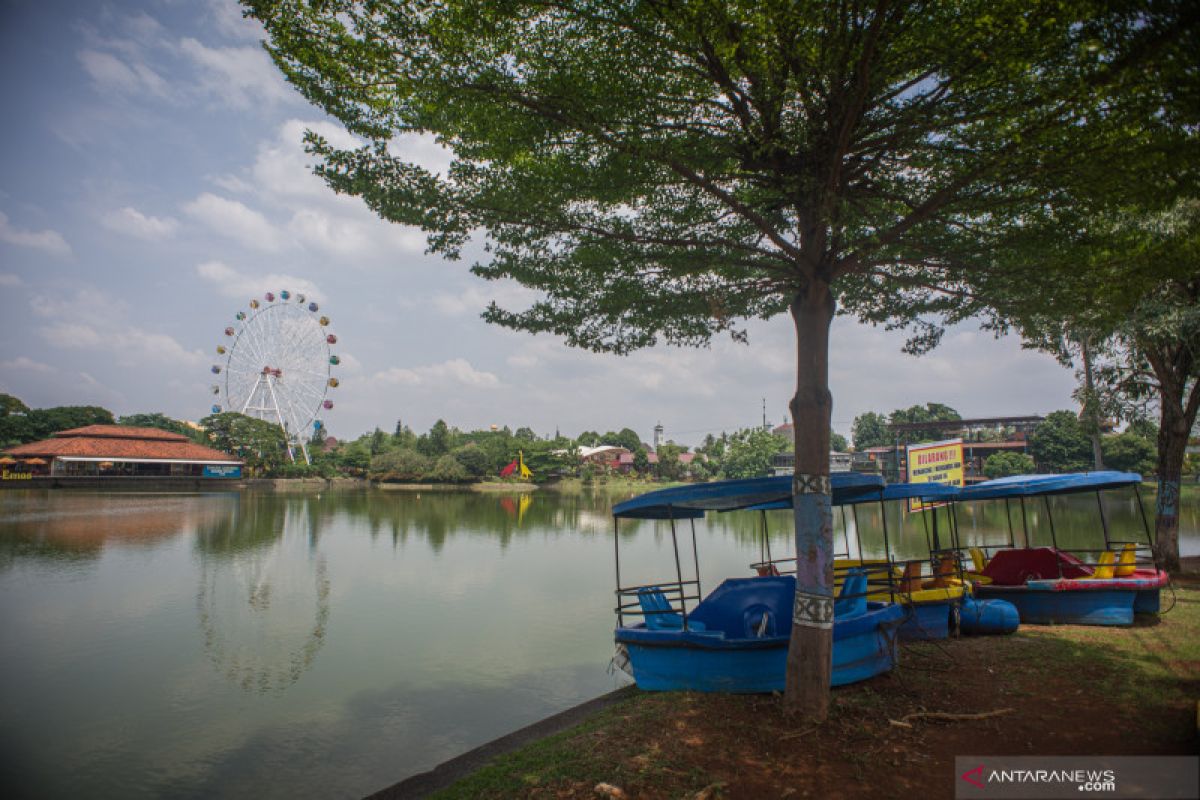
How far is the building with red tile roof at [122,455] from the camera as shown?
5162 cm

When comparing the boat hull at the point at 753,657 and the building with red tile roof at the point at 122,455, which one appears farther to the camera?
the building with red tile roof at the point at 122,455

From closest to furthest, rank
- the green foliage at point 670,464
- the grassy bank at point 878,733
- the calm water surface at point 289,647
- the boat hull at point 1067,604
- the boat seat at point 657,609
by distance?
the grassy bank at point 878,733 → the calm water surface at point 289,647 → the boat seat at point 657,609 → the boat hull at point 1067,604 → the green foliage at point 670,464

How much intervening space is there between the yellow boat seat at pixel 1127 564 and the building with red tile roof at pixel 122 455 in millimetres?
64360

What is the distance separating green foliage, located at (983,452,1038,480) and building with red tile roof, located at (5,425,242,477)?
67651 millimetres

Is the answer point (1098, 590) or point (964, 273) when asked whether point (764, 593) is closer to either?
point (964, 273)

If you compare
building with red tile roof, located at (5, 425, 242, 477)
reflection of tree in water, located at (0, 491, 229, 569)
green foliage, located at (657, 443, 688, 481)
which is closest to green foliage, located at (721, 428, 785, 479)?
green foliage, located at (657, 443, 688, 481)

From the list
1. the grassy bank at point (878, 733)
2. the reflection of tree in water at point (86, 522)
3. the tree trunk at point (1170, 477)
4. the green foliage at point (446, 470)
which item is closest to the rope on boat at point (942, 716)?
the grassy bank at point (878, 733)

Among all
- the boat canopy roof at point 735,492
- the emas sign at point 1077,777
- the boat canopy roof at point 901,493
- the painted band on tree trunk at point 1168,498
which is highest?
the boat canopy roof at point 735,492

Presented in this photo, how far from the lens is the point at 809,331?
5656 millimetres

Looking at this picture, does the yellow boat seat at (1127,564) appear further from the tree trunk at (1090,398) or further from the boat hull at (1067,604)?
the tree trunk at (1090,398)

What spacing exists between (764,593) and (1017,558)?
505cm

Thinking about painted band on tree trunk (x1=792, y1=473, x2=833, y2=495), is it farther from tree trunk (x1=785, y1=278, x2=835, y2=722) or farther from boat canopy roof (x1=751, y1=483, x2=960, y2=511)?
boat canopy roof (x1=751, y1=483, x2=960, y2=511)

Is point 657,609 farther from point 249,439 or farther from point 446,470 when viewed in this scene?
point 249,439

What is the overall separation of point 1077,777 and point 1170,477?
10308mm
